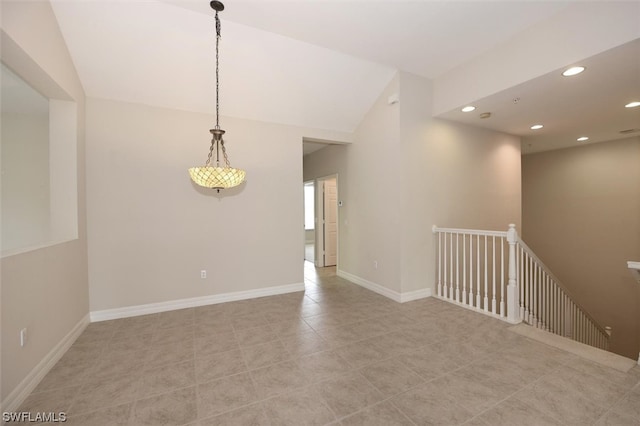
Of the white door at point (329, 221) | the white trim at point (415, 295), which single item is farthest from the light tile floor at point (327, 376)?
the white door at point (329, 221)

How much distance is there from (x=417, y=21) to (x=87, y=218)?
4401 mm

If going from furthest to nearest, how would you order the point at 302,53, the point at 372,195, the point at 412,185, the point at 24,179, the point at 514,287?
the point at 372,195
the point at 412,185
the point at 24,179
the point at 302,53
the point at 514,287

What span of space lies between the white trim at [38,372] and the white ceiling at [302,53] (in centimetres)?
278

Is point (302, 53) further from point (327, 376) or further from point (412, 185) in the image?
point (327, 376)

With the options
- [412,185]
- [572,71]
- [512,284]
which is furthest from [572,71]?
[512,284]

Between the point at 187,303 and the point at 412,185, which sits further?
the point at 412,185

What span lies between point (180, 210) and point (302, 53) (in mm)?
2644

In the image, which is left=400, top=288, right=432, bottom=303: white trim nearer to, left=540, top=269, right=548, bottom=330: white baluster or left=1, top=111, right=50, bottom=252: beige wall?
left=540, top=269, right=548, bottom=330: white baluster

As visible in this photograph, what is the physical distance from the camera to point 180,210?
367 cm

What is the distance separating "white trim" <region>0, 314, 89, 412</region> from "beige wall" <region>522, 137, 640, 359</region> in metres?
8.99

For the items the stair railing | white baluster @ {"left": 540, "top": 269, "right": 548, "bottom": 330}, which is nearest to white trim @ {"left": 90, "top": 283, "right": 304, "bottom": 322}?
the stair railing

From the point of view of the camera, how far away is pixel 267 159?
A: 420 cm

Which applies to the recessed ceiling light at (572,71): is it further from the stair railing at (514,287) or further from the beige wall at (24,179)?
the beige wall at (24,179)

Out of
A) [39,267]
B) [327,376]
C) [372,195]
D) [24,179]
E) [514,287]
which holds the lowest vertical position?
[327,376]
